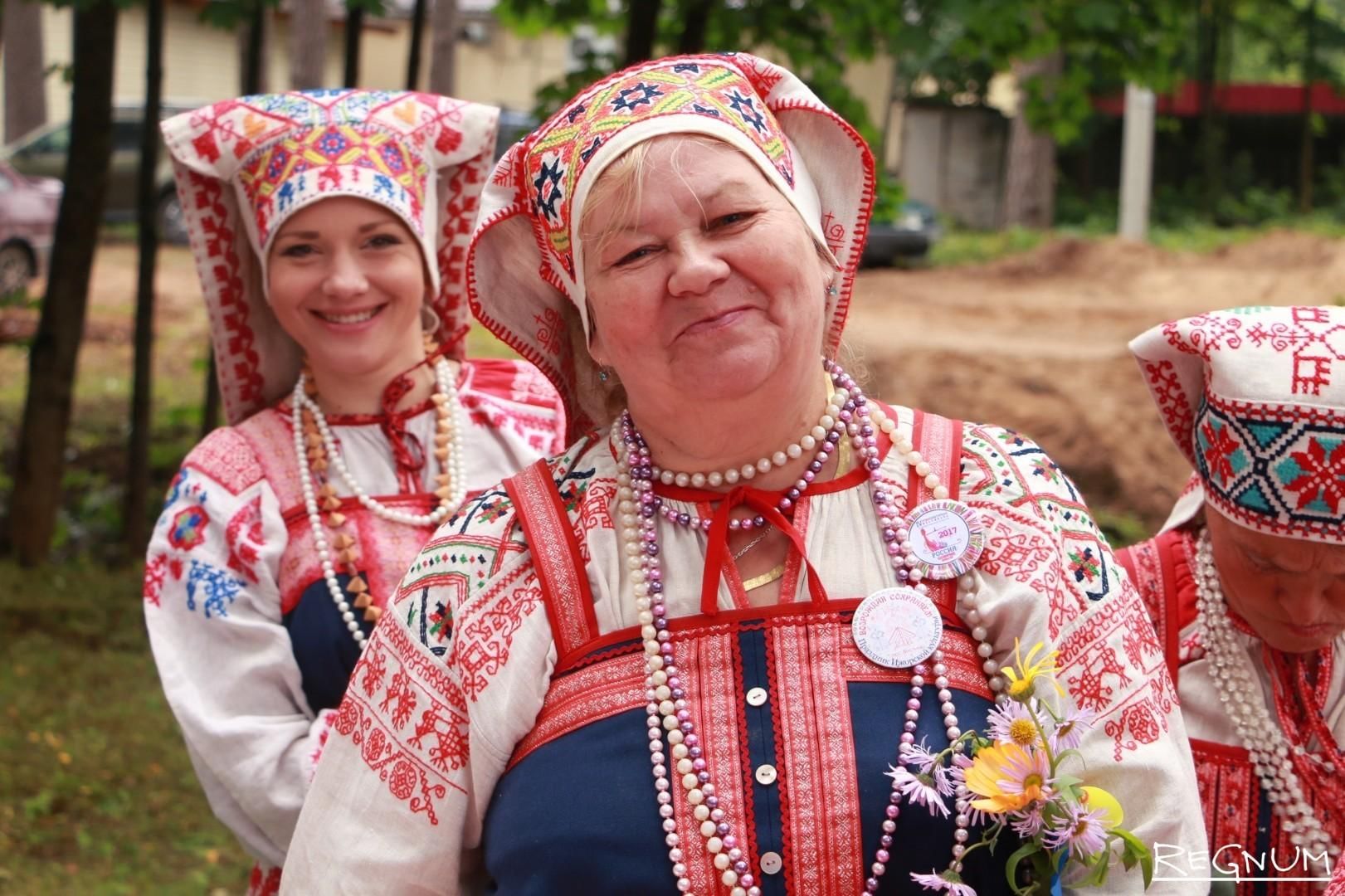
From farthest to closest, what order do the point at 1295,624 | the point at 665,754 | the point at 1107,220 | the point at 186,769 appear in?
1. the point at 1107,220
2. the point at 186,769
3. the point at 1295,624
4. the point at 665,754

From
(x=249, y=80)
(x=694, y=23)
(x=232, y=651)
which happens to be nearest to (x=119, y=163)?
(x=249, y=80)

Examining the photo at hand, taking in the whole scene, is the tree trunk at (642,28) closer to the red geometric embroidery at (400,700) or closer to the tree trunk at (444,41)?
the red geometric embroidery at (400,700)

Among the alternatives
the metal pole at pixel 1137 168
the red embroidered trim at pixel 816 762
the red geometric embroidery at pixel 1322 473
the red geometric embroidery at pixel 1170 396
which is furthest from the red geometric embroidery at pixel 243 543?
the metal pole at pixel 1137 168

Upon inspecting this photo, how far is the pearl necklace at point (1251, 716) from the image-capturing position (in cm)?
233

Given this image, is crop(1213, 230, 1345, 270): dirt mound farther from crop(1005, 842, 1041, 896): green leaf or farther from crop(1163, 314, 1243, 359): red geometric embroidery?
crop(1005, 842, 1041, 896): green leaf

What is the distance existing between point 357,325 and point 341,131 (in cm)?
41

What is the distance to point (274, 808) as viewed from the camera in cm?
274

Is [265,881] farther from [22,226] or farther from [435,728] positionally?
[22,226]

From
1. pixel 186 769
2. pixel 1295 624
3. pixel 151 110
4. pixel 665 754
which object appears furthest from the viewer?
pixel 151 110

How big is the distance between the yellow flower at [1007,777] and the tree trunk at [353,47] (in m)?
5.22

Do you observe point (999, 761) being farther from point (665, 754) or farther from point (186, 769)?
point (186, 769)

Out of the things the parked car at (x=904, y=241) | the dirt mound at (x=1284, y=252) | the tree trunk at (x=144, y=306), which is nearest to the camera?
the tree trunk at (x=144, y=306)

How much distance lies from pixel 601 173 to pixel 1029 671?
829 millimetres

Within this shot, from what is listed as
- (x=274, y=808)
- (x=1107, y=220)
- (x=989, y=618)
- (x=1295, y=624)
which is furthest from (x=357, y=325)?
(x=1107, y=220)
